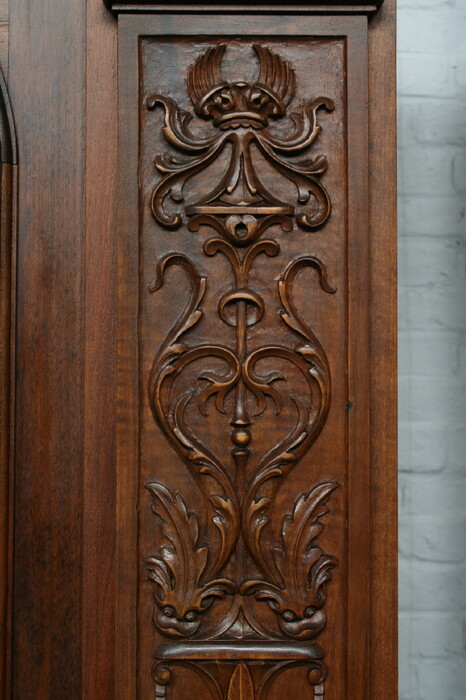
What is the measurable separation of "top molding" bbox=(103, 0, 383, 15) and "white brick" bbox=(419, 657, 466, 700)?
0.98 metres

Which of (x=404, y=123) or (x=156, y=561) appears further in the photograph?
(x=404, y=123)

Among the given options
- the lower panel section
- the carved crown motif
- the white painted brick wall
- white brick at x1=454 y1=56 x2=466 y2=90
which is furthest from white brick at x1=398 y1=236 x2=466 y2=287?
the lower panel section

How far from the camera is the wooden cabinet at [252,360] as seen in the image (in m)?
0.89

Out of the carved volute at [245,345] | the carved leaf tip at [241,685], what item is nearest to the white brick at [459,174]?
the carved volute at [245,345]

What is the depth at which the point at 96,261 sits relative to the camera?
942mm

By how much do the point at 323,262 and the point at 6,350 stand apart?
430mm

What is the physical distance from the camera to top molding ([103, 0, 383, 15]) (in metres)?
0.89

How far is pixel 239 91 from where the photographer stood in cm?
91

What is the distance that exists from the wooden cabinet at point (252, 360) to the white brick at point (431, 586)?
27 cm

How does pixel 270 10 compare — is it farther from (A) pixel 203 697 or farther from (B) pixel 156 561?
(A) pixel 203 697

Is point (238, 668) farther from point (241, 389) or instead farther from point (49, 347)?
point (49, 347)

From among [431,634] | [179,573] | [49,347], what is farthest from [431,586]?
[49,347]

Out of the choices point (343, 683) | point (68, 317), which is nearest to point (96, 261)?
point (68, 317)

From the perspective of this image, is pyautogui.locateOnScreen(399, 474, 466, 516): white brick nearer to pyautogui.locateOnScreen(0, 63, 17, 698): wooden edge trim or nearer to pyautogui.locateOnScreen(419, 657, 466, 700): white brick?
pyautogui.locateOnScreen(419, 657, 466, 700): white brick
